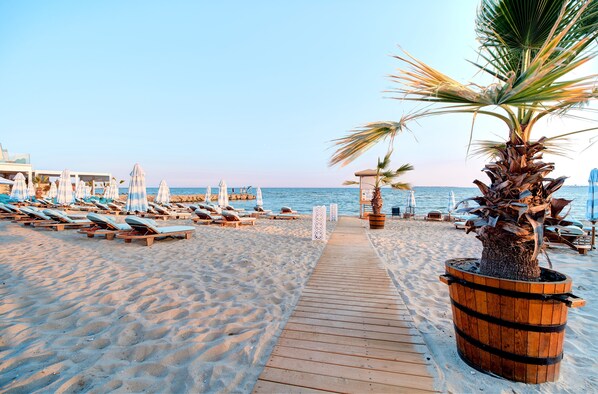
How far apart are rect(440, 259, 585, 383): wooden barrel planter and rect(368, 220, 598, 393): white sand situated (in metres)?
0.11

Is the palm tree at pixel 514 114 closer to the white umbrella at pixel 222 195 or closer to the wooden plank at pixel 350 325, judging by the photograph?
the wooden plank at pixel 350 325

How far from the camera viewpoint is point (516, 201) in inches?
69.6

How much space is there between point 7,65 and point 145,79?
11511 mm

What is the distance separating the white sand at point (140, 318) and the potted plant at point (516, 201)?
5.36 ft

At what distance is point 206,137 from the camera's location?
25.5 metres

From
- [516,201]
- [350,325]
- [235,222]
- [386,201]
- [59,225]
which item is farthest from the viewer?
[386,201]

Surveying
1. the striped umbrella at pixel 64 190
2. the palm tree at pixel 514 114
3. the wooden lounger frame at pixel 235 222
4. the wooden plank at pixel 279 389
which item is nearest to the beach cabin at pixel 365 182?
the wooden lounger frame at pixel 235 222

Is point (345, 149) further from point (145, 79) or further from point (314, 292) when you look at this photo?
point (145, 79)

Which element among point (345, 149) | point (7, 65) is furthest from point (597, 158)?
point (7, 65)

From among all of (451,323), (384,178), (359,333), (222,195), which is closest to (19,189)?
(222,195)

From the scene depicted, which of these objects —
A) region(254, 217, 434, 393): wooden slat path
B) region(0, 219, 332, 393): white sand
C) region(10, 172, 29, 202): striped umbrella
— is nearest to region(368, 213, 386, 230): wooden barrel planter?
region(0, 219, 332, 393): white sand

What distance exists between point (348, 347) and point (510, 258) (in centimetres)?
139

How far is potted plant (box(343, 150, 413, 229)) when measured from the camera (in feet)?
34.4

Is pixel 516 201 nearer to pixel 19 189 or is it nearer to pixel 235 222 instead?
pixel 235 222
